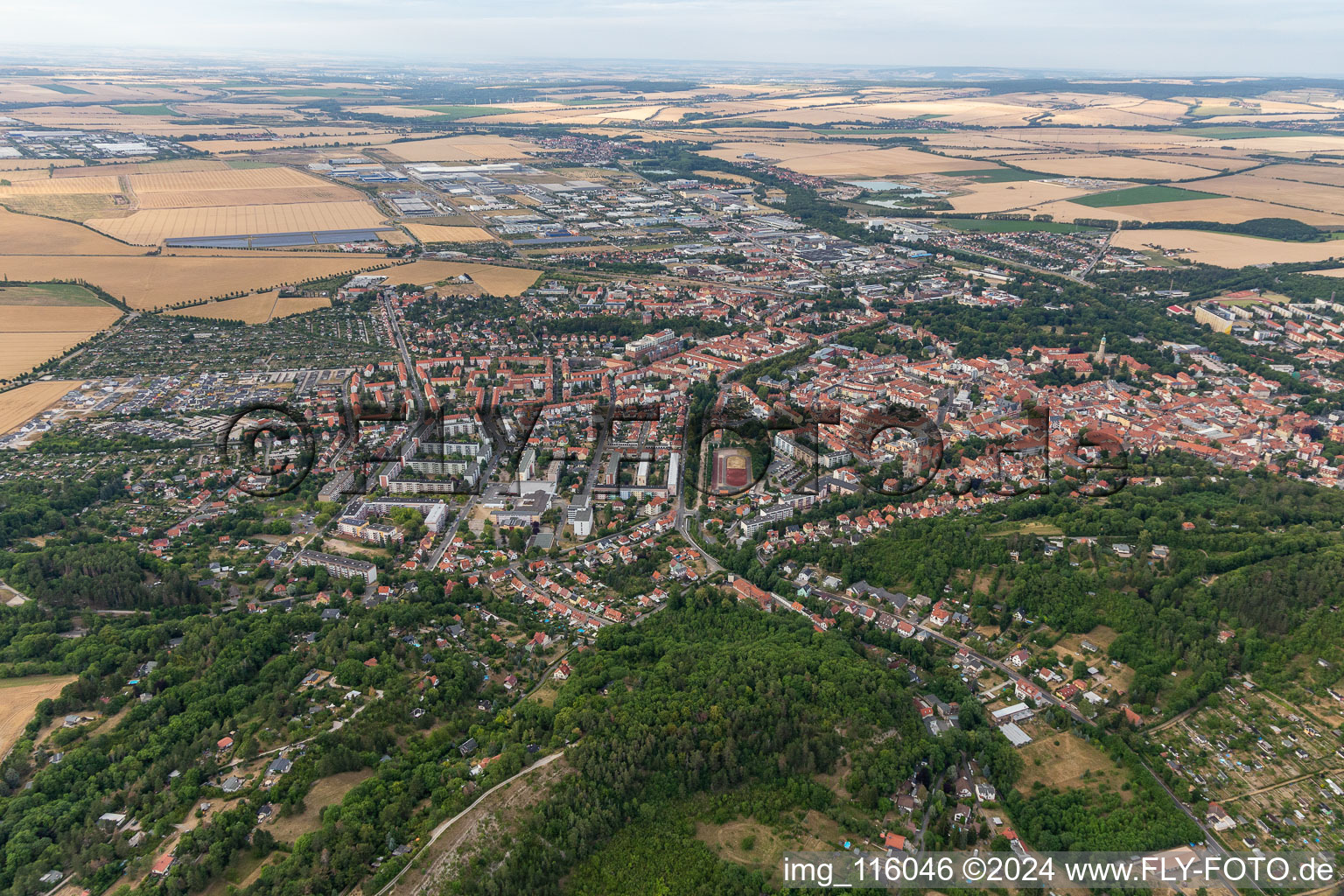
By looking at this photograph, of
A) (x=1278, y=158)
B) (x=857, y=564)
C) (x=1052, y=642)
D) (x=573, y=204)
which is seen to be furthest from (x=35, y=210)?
(x=1278, y=158)

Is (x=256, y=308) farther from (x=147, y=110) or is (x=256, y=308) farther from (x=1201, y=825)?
(x=147, y=110)

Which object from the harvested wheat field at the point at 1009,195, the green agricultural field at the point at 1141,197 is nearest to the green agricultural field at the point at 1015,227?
the harvested wheat field at the point at 1009,195

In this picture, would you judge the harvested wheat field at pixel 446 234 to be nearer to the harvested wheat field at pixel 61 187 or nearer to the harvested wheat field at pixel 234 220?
the harvested wheat field at pixel 234 220

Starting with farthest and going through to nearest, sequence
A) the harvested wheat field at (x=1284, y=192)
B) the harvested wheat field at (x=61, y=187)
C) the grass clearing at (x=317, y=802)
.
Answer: the harvested wheat field at (x=61, y=187), the harvested wheat field at (x=1284, y=192), the grass clearing at (x=317, y=802)

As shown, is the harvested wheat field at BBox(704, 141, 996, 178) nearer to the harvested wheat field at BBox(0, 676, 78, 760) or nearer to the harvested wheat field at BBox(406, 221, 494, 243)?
the harvested wheat field at BBox(406, 221, 494, 243)

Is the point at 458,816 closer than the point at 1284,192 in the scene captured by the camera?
Yes

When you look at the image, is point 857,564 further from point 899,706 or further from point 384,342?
point 384,342

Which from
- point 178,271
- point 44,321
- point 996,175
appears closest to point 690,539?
point 44,321
